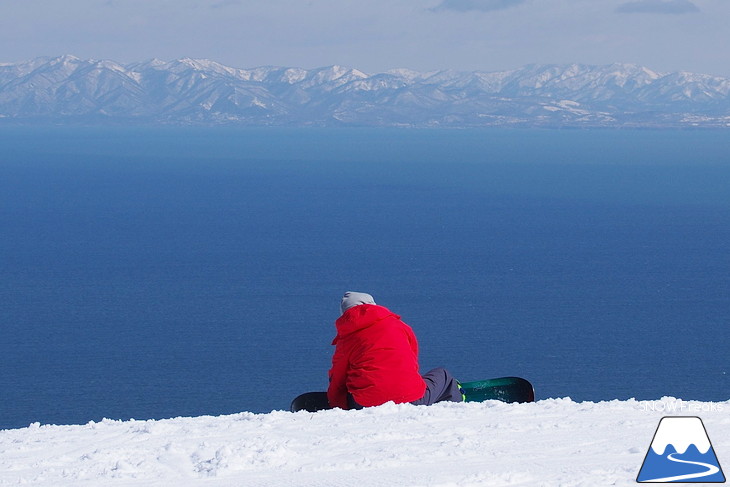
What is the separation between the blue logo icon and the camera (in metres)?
4.27

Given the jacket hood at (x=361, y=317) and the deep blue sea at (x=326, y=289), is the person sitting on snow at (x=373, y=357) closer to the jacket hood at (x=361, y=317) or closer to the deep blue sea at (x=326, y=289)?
the jacket hood at (x=361, y=317)

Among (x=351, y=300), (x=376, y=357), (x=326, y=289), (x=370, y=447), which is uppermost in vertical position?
(x=326, y=289)

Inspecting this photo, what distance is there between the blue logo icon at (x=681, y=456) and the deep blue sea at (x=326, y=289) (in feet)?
121

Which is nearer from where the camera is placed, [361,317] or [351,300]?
[361,317]

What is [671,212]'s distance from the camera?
10538cm

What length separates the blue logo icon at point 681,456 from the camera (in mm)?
4273

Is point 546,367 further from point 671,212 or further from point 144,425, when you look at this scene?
point 671,212

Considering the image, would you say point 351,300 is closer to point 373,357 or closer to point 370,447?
point 373,357

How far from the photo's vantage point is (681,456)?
14.7 ft

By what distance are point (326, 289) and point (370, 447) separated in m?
59.6

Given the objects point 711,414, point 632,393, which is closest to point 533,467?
point 711,414

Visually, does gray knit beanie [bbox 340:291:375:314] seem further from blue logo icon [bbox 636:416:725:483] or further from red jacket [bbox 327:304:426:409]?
blue logo icon [bbox 636:416:725:483]

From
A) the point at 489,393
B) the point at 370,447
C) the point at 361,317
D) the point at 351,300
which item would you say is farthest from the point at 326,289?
the point at 370,447

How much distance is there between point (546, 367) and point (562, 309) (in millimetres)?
→ 13263
